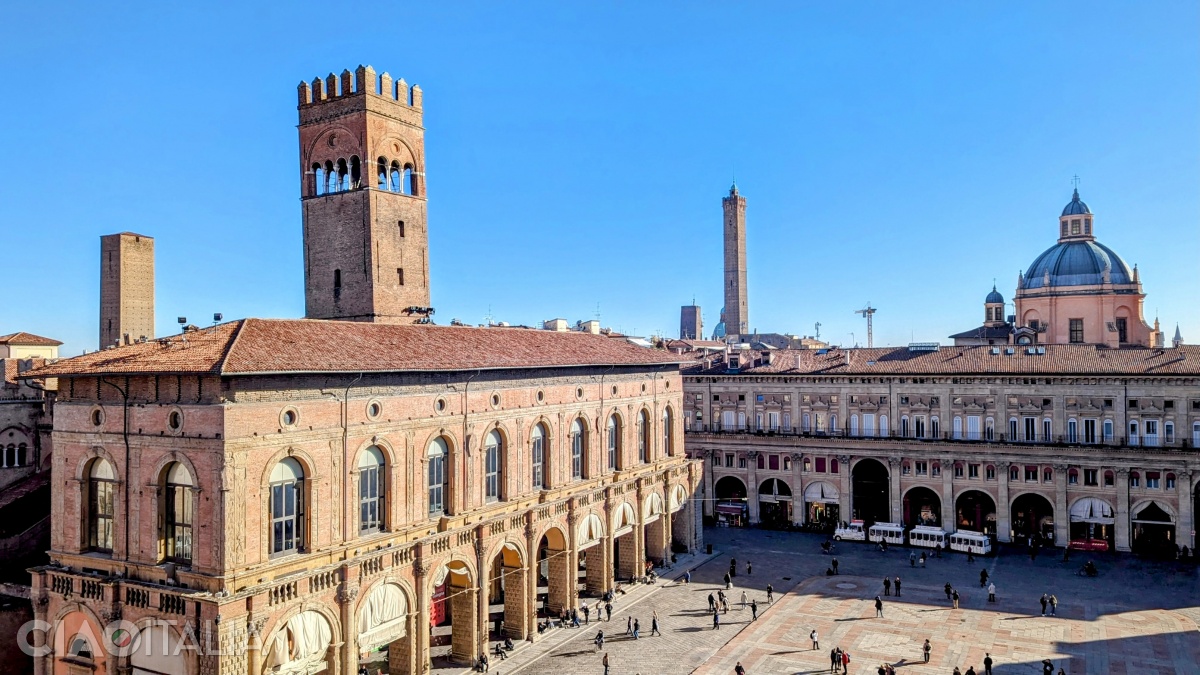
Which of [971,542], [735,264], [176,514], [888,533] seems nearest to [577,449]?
[176,514]

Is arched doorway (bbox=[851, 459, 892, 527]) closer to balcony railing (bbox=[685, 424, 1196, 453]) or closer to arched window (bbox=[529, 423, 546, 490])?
balcony railing (bbox=[685, 424, 1196, 453])

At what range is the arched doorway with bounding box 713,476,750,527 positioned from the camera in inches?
2638

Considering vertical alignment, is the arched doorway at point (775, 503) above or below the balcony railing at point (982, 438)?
below

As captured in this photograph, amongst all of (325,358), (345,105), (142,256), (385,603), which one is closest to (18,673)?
(385,603)

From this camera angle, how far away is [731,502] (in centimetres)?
6781

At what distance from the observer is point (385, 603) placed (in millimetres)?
31453

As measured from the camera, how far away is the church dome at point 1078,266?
74.6 metres

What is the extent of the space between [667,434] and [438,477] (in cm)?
2353

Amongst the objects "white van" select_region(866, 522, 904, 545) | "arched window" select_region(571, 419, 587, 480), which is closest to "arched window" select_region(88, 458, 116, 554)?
"arched window" select_region(571, 419, 587, 480)

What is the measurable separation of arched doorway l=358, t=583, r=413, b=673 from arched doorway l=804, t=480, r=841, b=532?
39.7m

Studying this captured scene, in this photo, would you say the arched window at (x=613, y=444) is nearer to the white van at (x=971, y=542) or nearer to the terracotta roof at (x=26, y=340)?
the white van at (x=971, y=542)

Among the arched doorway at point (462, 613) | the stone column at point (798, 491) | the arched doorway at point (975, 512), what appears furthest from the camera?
the stone column at point (798, 491)

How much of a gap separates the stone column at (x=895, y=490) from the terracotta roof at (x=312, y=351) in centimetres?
3008

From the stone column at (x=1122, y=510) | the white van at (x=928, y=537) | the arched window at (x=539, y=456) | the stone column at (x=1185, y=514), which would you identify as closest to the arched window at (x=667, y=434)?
the arched window at (x=539, y=456)
